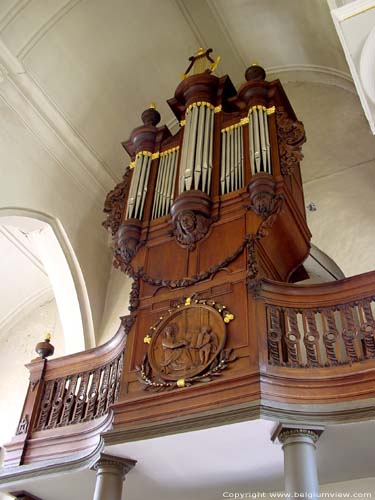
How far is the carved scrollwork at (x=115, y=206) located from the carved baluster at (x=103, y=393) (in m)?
1.59

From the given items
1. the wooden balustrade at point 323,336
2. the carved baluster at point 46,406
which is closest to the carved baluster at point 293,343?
the wooden balustrade at point 323,336

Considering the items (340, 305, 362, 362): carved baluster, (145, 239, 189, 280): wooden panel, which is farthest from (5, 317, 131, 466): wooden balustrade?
(340, 305, 362, 362): carved baluster

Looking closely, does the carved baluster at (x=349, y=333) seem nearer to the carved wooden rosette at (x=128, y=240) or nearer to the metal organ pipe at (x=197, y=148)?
the metal organ pipe at (x=197, y=148)

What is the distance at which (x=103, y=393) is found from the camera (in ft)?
19.9

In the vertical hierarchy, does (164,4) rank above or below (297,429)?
above

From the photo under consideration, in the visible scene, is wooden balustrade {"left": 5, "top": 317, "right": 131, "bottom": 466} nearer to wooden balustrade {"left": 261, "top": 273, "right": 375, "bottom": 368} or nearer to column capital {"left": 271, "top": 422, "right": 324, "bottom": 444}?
wooden balustrade {"left": 261, "top": 273, "right": 375, "bottom": 368}

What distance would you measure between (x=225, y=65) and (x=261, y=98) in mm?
3502

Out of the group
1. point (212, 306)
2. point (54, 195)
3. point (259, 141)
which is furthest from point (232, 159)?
point (54, 195)

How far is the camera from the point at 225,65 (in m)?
10.2

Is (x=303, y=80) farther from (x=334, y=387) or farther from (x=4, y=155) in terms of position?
(x=334, y=387)

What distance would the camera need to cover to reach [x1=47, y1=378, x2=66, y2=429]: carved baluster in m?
6.38

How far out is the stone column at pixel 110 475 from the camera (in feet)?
16.9

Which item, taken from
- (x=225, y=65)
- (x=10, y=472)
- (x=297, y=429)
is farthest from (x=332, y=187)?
(x=10, y=472)

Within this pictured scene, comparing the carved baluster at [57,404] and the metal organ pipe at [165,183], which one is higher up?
the metal organ pipe at [165,183]
